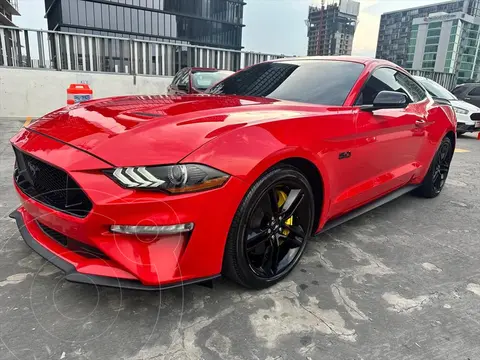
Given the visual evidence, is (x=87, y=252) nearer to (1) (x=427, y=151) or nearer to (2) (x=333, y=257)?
(2) (x=333, y=257)

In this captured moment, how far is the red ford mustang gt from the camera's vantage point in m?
1.68

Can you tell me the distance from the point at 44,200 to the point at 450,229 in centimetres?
338

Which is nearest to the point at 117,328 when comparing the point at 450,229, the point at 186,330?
the point at 186,330

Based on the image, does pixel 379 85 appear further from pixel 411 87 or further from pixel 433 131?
pixel 433 131

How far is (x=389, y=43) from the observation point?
5769 centimetres

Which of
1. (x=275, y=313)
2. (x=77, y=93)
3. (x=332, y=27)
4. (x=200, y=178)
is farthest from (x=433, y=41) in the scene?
(x=200, y=178)

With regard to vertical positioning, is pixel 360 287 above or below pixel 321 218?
below

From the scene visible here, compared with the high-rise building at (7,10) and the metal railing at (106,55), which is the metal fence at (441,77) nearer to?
the metal railing at (106,55)

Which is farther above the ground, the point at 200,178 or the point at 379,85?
the point at 379,85

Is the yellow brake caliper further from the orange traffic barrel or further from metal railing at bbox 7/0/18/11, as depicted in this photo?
metal railing at bbox 7/0/18/11

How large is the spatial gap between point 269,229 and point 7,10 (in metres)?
56.9

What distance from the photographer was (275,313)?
1.99m

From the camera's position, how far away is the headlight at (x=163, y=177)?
5.44 feet

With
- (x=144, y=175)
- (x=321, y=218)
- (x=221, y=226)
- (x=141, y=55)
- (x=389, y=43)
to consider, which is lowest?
(x=321, y=218)
